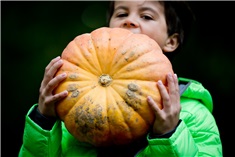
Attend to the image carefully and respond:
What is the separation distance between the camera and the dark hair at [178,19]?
2.64 meters

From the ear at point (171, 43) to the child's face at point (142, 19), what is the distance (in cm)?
5

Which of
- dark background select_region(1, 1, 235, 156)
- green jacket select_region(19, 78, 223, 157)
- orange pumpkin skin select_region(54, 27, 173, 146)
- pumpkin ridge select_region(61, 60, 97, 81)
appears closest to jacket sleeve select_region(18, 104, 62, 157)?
green jacket select_region(19, 78, 223, 157)

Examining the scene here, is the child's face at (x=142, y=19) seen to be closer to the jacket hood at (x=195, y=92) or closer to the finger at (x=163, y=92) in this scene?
the jacket hood at (x=195, y=92)

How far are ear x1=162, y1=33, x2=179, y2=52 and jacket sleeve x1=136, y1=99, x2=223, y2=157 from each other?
1.43ft

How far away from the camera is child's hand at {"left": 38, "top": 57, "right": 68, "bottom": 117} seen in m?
1.74

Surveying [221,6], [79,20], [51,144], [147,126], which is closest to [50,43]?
[79,20]

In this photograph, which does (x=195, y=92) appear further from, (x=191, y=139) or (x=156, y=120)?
(x=156, y=120)

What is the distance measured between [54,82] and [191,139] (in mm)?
786

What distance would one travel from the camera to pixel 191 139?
1.89 m

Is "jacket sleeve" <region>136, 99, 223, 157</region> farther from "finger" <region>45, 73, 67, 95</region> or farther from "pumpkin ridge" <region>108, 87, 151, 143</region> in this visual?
"finger" <region>45, 73, 67, 95</region>

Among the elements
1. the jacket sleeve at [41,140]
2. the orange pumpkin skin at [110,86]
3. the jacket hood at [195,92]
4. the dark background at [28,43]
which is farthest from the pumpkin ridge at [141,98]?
the dark background at [28,43]

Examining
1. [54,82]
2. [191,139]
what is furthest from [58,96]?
[191,139]

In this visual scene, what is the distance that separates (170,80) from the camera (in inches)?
68.7

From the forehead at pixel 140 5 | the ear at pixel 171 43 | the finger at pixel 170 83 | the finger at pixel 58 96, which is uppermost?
the forehead at pixel 140 5
